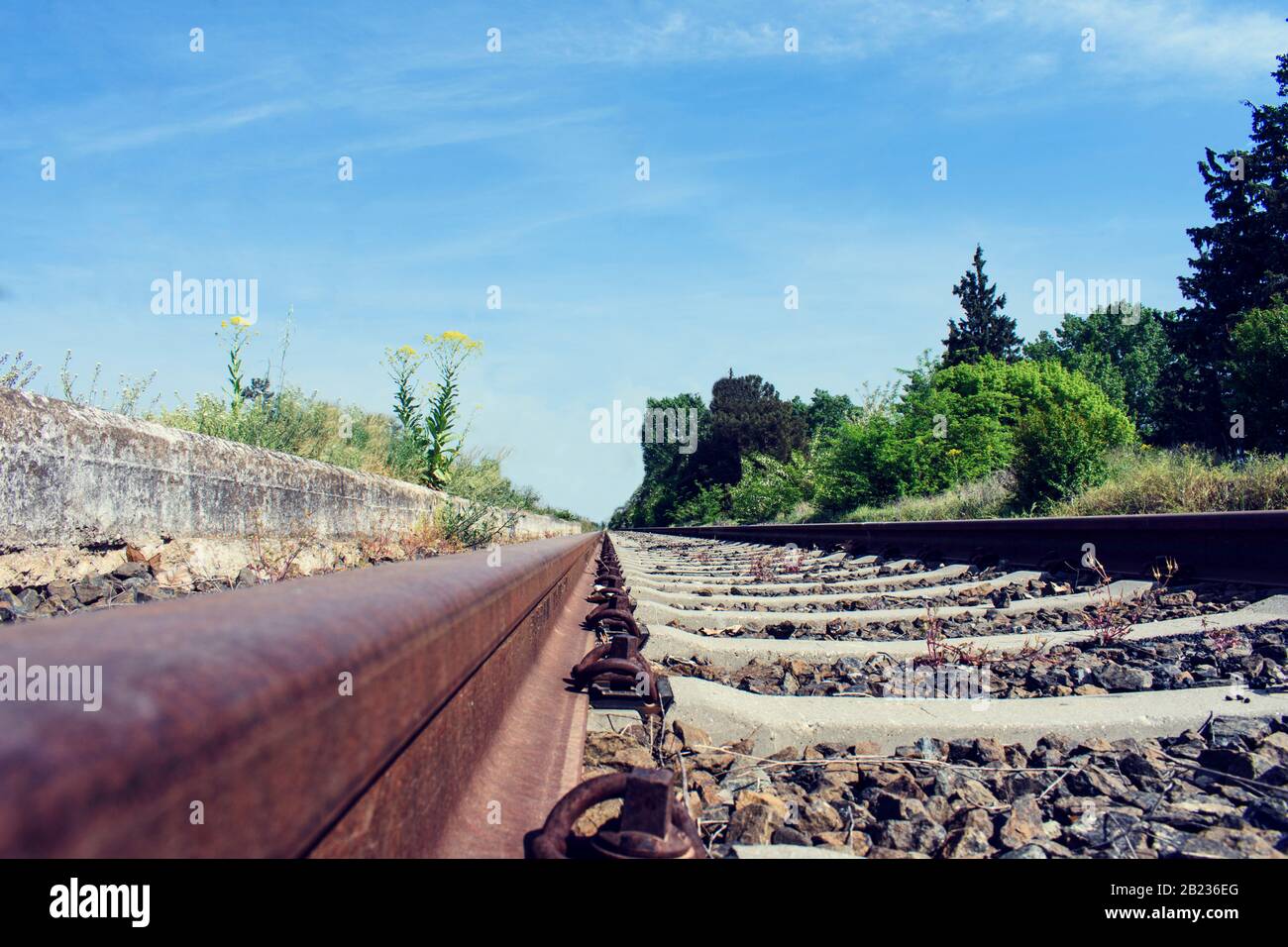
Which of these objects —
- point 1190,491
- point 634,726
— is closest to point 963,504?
point 1190,491

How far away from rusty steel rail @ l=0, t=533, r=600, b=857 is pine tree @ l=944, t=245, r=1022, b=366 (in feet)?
225

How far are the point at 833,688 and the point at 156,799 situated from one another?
7.56 ft

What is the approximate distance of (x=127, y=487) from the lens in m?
3.15

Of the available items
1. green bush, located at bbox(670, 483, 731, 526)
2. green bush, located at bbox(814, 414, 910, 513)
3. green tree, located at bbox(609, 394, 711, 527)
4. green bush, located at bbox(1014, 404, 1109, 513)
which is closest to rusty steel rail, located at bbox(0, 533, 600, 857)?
green bush, located at bbox(1014, 404, 1109, 513)

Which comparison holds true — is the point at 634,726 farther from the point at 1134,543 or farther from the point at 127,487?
the point at 1134,543

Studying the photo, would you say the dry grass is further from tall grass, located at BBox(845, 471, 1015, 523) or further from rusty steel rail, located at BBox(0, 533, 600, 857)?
rusty steel rail, located at BBox(0, 533, 600, 857)

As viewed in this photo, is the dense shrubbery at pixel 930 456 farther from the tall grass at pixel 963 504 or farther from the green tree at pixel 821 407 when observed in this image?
the green tree at pixel 821 407

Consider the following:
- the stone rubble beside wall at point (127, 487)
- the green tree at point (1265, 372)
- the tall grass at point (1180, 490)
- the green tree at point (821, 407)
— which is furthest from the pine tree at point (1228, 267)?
the green tree at point (821, 407)

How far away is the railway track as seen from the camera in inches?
17.8

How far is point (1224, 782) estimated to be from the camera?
1.64 metres

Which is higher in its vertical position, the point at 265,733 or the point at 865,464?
the point at 865,464

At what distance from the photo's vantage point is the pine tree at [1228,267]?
36.8 m

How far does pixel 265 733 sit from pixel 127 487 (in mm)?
3135
